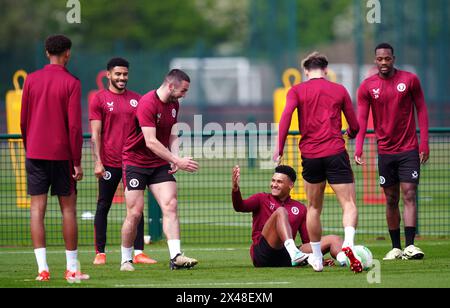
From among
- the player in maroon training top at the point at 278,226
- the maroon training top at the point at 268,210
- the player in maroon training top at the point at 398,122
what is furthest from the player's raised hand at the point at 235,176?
the player in maroon training top at the point at 398,122

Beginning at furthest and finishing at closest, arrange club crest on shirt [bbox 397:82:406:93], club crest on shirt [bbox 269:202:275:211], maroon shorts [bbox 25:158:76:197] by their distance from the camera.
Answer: club crest on shirt [bbox 397:82:406:93] < club crest on shirt [bbox 269:202:275:211] < maroon shorts [bbox 25:158:76:197]

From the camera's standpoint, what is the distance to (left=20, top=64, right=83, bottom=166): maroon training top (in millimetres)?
10812

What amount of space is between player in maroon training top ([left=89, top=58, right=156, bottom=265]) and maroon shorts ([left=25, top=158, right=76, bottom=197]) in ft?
6.91

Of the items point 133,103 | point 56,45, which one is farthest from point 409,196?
point 56,45

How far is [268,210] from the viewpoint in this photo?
12.6m

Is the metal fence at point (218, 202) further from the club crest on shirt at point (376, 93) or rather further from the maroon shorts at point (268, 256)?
the maroon shorts at point (268, 256)

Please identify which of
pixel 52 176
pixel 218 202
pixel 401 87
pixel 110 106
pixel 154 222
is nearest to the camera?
pixel 52 176

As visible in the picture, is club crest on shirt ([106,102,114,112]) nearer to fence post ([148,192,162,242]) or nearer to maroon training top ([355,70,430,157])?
maroon training top ([355,70,430,157])

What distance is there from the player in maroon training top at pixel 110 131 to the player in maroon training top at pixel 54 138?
83.1 inches

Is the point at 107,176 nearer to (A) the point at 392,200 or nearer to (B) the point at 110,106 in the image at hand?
(B) the point at 110,106

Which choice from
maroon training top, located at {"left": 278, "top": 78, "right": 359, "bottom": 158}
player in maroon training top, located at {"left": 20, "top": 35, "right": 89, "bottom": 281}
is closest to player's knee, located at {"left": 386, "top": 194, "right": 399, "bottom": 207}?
maroon training top, located at {"left": 278, "top": 78, "right": 359, "bottom": 158}

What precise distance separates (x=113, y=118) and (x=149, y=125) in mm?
1382
